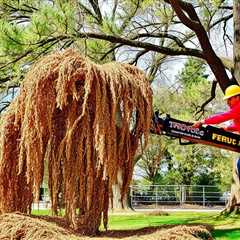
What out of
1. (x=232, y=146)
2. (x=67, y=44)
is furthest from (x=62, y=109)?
(x=67, y=44)

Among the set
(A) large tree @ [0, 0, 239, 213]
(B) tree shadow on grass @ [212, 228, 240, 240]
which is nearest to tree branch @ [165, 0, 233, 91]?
(A) large tree @ [0, 0, 239, 213]

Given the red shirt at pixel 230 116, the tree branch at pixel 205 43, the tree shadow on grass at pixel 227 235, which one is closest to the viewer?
the red shirt at pixel 230 116

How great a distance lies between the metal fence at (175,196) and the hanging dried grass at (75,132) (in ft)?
95.0

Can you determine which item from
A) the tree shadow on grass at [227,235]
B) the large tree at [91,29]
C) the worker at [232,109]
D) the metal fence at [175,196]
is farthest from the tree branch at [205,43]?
the metal fence at [175,196]

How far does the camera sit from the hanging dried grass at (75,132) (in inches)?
251

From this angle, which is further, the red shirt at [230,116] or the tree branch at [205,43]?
the tree branch at [205,43]

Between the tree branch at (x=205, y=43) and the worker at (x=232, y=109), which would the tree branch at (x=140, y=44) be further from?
the worker at (x=232, y=109)

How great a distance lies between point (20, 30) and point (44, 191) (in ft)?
16.6

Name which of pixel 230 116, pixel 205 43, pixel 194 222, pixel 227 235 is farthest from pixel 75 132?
pixel 205 43

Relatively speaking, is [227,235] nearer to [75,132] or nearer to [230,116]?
[230,116]

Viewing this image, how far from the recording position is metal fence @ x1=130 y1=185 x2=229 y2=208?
36000 millimetres

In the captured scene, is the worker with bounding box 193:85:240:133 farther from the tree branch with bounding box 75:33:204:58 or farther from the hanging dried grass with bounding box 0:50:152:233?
the tree branch with bounding box 75:33:204:58

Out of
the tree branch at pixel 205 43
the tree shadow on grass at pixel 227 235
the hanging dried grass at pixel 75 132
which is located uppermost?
the tree branch at pixel 205 43

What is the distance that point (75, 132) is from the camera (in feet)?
21.4
